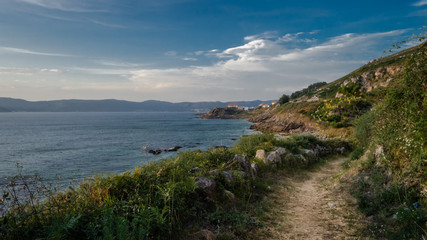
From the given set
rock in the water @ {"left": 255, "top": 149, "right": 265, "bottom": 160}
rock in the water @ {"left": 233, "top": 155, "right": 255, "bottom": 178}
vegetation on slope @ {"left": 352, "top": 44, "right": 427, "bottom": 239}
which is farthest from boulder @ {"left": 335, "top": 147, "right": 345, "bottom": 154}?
rock in the water @ {"left": 233, "top": 155, "right": 255, "bottom": 178}

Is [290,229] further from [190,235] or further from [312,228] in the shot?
[190,235]

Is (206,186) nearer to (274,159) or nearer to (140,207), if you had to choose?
(140,207)

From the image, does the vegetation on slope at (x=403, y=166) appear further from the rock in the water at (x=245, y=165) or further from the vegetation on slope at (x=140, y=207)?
the rock in the water at (x=245, y=165)

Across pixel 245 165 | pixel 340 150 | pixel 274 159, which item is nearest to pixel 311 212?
pixel 245 165

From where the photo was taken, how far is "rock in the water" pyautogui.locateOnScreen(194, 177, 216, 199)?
595 cm

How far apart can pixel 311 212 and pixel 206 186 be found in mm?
3347

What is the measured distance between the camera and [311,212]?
6.48m

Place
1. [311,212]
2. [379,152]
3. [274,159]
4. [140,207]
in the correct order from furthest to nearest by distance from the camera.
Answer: [274,159]
[379,152]
[311,212]
[140,207]

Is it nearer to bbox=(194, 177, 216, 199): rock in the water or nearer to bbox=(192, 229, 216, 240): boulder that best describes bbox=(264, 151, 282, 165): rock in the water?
bbox=(194, 177, 216, 199): rock in the water

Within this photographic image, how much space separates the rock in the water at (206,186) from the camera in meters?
5.95

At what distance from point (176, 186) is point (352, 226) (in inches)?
176

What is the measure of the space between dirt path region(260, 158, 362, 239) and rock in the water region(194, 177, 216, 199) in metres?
1.72

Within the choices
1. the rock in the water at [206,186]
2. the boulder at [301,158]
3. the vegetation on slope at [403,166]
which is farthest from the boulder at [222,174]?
the boulder at [301,158]

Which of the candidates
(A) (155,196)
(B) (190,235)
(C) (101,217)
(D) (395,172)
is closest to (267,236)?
(B) (190,235)
